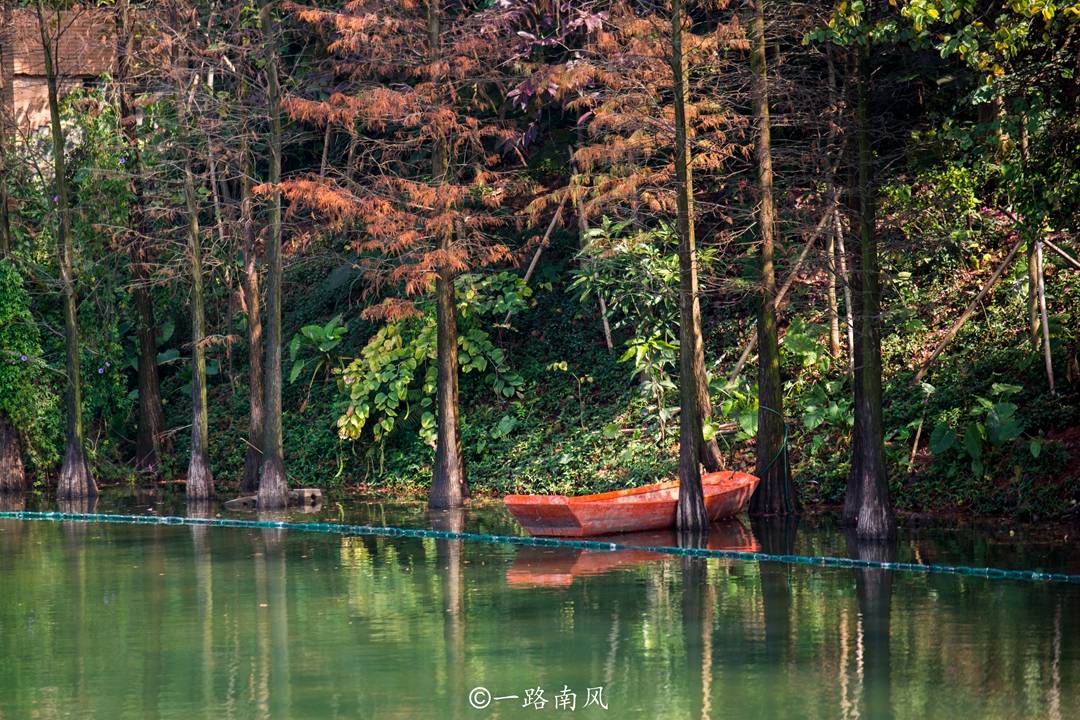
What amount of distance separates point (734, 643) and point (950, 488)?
29.6 feet

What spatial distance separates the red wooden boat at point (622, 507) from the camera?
61.4 ft

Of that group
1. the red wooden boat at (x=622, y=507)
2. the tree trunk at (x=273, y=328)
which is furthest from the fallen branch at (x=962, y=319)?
the tree trunk at (x=273, y=328)

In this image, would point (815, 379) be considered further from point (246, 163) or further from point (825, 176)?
point (246, 163)

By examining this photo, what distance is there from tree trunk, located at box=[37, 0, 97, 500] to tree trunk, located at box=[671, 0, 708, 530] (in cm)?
1262

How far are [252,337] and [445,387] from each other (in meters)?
4.68

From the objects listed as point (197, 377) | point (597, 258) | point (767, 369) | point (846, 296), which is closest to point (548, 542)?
point (767, 369)

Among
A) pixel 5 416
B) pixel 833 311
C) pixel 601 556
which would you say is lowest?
pixel 601 556

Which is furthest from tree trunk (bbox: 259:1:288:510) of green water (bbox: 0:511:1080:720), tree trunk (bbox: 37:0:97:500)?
green water (bbox: 0:511:1080:720)

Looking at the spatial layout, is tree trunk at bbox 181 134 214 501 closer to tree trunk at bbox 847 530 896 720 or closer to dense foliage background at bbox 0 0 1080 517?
dense foliage background at bbox 0 0 1080 517

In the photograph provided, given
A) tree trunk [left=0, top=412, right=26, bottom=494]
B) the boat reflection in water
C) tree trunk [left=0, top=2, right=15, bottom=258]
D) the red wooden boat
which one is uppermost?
tree trunk [left=0, top=2, right=15, bottom=258]

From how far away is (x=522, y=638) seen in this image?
12492mm

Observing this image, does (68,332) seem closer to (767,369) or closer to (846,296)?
(767,369)

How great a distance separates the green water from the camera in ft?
33.4

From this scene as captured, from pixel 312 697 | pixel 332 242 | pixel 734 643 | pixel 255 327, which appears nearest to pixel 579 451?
pixel 255 327
